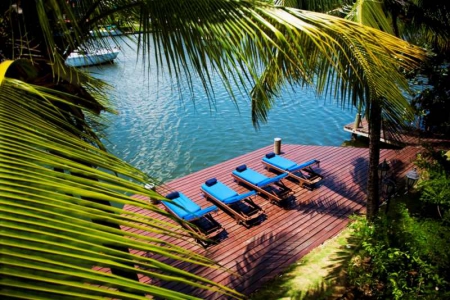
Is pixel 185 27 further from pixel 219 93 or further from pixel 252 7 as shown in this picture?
pixel 219 93

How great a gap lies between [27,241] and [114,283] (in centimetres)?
19

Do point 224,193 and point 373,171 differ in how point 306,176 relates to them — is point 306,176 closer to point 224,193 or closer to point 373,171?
point 224,193

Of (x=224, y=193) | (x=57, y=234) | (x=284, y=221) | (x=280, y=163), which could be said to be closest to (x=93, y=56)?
(x=57, y=234)

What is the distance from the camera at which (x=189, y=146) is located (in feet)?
58.0

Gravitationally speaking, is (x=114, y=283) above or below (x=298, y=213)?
above

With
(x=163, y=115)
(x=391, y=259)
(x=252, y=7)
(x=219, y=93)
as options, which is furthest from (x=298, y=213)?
(x=219, y=93)

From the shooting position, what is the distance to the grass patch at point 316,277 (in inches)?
245

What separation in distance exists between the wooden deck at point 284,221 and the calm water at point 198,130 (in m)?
3.70

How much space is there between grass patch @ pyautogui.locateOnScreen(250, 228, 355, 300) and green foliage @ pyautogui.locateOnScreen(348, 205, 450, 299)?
58cm

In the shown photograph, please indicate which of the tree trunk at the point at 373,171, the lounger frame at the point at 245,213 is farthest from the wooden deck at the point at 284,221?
the tree trunk at the point at 373,171

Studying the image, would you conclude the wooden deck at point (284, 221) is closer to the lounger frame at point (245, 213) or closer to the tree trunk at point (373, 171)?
the lounger frame at point (245, 213)

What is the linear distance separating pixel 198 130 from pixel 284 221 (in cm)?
1163

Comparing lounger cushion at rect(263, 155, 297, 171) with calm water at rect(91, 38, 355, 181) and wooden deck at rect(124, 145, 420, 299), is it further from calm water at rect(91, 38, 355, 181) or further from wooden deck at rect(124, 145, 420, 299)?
calm water at rect(91, 38, 355, 181)

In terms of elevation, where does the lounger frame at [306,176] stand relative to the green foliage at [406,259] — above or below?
below
